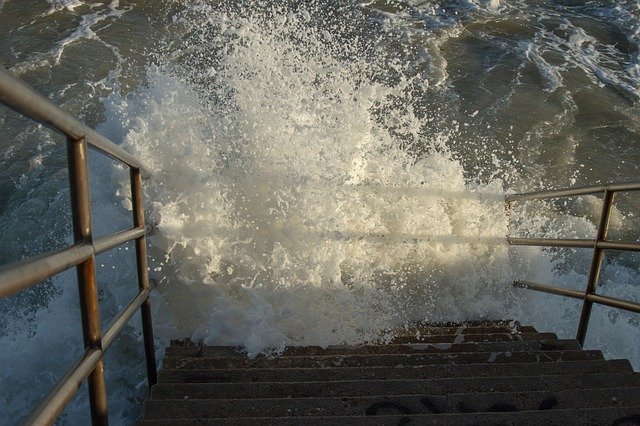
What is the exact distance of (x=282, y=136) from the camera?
4.90 metres

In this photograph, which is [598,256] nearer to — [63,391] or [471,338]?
[471,338]

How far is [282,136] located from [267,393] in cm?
270

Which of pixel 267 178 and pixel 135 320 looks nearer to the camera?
pixel 135 320

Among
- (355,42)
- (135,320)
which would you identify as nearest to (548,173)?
(355,42)

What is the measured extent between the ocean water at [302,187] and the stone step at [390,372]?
1.52 ft

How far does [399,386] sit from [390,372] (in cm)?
21

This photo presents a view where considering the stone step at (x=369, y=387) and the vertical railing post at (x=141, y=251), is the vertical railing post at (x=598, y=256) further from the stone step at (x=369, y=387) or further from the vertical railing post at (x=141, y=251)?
the vertical railing post at (x=141, y=251)

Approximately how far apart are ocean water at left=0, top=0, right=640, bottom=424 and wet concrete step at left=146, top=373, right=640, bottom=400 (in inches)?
26.1

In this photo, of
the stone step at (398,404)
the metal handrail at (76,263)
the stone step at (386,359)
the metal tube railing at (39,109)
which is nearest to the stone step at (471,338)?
the stone step at (386,359)

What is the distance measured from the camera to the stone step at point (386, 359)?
9.95 ft

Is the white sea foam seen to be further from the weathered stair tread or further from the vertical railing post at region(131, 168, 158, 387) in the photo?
the vertical railing post at region(131, 168, 158, 387)

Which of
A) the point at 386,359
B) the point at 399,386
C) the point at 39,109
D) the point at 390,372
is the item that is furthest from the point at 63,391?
the point at 386,359

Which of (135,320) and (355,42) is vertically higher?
(355,42)

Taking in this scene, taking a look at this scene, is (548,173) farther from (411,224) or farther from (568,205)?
(411,224)
